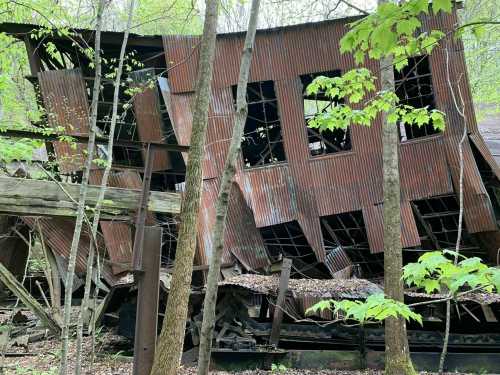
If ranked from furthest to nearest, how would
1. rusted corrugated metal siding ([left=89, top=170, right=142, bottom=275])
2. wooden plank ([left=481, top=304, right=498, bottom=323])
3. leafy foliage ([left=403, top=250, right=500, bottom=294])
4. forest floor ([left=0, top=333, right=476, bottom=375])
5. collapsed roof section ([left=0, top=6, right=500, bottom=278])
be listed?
rusted corrugated metal siding ([left=89, top=170, right=142, bottom=275]) < collapsed roof section ([left=0, top=6, right=500, bottom=278]) < wooden plank ([left=481, top=304, right=498, bottom=323]) < forest floor ([left=0, top=333, right=476, bottom=375]) < leafy foliage ([left=403, top=250, right=500, bottom=294])

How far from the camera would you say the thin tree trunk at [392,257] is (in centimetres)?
891

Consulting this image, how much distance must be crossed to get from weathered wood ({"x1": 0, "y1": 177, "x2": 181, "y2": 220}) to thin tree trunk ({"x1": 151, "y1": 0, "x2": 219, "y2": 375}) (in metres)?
0.59

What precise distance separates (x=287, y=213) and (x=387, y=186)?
438cm

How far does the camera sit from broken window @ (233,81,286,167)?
14080 mm

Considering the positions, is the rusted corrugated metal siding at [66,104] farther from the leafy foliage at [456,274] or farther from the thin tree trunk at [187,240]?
the leafy foliage at [456,274]

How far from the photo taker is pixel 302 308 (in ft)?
40.5

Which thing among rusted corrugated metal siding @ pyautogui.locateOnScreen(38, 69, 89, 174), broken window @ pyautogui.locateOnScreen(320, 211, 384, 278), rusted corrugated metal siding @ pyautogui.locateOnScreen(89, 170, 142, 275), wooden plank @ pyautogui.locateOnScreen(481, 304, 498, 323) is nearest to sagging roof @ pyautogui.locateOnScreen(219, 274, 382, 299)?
broken window @ pyautogui.locateOnScreen(320, 211, 384, 278)

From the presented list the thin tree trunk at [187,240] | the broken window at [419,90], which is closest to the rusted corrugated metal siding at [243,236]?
the thin tree trunk at [187,240]

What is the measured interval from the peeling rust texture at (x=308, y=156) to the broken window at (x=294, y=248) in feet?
1.79

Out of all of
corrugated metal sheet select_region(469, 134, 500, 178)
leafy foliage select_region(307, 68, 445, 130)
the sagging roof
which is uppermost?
corrugated metal sheet select_region(469, 134, 500, 178)

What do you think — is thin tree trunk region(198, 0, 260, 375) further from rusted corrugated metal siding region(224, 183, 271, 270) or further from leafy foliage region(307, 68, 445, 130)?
rusted corrugated metal siding region(224, 183, 271, 270)

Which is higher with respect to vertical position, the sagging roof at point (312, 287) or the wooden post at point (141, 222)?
the wooden post at point (141, 222)

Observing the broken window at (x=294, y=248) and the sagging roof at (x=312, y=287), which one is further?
the broken window at (x=294, y=248)

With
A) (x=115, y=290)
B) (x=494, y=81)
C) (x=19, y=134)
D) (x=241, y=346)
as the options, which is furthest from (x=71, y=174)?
(x=494, y=81)
